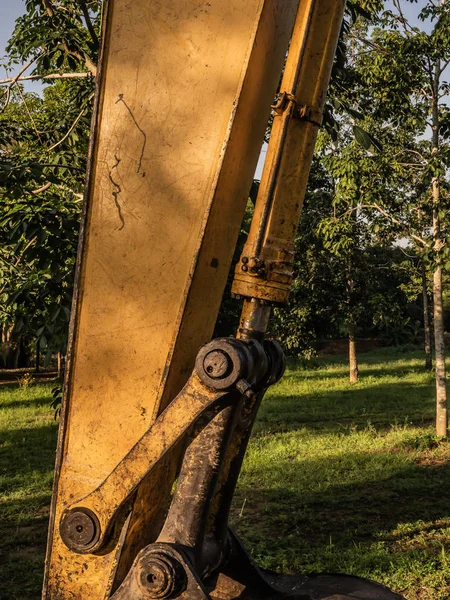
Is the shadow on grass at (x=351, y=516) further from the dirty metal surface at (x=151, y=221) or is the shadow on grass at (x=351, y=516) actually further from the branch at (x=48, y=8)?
the branch at (x=48, y=8)

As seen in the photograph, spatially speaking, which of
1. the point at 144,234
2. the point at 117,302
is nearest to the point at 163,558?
the point at 117,302

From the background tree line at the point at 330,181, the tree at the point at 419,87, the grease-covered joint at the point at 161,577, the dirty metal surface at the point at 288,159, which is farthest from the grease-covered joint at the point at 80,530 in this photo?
the tree at the point at 419,87

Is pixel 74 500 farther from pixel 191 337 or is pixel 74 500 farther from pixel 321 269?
pixel 321 269

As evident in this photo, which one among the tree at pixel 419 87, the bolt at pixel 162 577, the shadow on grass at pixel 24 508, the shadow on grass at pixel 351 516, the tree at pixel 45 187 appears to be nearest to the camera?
the bolt at pixel 162 577

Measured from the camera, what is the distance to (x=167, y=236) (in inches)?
69.1

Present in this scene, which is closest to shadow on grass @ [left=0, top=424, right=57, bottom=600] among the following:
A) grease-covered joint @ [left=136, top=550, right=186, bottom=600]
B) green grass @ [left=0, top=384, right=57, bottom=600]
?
green grass @ [left=0, top=384, right=57, bottom=600]

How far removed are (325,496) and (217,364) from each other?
237 inches

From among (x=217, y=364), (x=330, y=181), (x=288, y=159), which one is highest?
(x=330, y=181)

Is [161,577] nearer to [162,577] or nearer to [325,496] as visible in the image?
[162,577]

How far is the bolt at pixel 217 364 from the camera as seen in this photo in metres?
1.60

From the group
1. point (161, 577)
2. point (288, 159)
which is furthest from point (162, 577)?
point (288, 159)

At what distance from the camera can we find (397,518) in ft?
21.3

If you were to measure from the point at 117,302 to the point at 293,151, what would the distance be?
59cm

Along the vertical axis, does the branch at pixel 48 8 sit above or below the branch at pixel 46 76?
above
